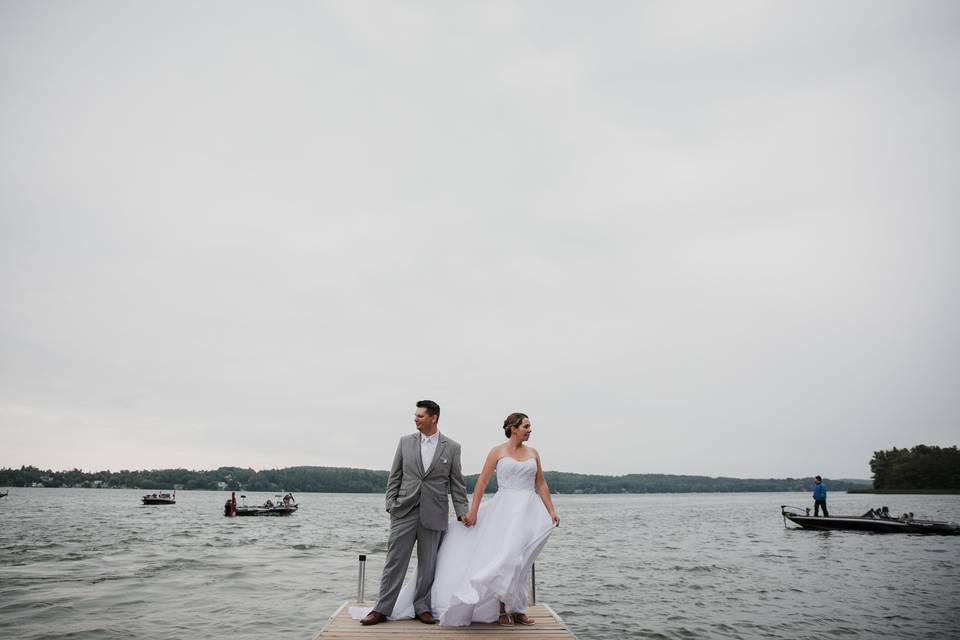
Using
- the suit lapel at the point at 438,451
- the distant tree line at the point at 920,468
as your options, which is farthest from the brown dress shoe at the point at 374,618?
the distant tree line at the point at 920,468

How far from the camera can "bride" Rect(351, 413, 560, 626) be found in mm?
6762

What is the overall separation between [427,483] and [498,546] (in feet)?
3.69

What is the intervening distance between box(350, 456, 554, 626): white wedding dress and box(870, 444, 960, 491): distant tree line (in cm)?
17494

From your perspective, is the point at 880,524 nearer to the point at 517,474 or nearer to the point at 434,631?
the point at 517,474

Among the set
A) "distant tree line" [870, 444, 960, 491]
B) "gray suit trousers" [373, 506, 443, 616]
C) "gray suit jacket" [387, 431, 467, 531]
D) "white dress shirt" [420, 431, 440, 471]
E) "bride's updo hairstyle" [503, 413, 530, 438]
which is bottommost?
"distant tree line" [870, 444, 960, 491]

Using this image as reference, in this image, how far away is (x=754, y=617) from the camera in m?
13.7

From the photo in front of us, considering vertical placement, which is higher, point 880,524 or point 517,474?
point 517,474

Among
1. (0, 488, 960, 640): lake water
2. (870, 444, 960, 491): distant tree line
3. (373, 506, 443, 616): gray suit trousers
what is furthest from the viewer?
(870, 444, 960, 491): distant tree line

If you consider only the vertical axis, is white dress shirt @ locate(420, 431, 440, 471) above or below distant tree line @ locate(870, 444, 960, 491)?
above

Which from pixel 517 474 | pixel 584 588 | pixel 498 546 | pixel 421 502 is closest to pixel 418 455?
pixel 421 502

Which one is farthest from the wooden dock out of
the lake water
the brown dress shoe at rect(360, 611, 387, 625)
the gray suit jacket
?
the lake water

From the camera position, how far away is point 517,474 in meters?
7.40

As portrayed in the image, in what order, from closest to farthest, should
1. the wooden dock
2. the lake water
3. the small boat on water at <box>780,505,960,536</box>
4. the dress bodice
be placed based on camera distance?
the wooden dock < the dress bodice < the lake water < the small boat on water at <box>780,505,960,536</box>

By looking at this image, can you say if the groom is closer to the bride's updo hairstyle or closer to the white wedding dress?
the white wedding dress
